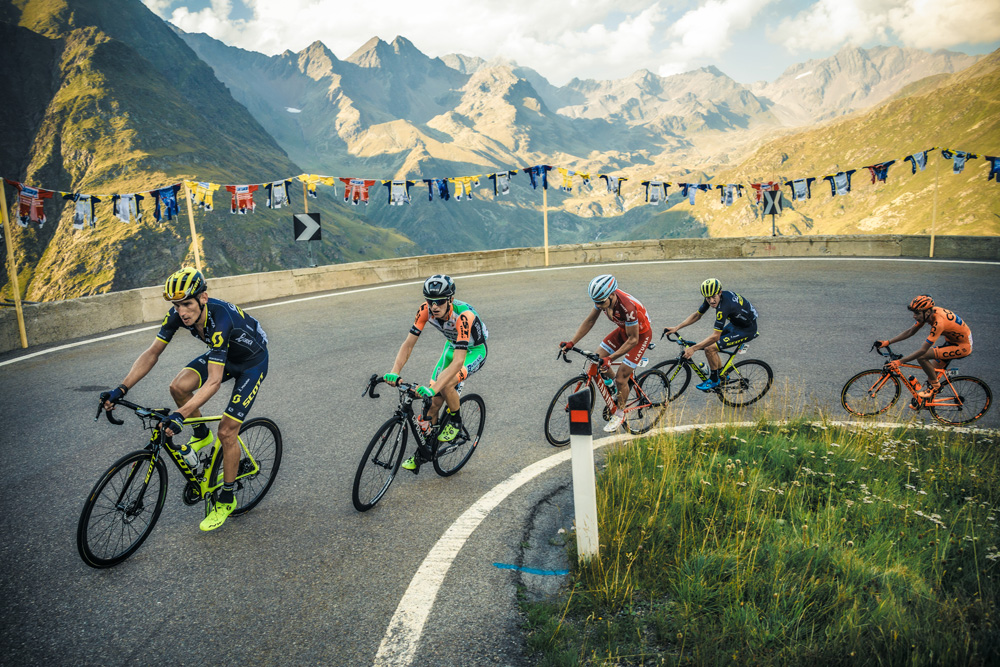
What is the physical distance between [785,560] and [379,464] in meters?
3.11

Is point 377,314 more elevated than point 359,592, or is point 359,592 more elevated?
point 377,314

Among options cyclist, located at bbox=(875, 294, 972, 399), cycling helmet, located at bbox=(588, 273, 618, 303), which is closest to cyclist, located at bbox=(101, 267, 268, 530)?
cycling helmet, located at bbox=(588, 273, 618, 303)

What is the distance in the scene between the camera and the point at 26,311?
10.6m

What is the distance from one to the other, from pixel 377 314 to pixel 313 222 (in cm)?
509

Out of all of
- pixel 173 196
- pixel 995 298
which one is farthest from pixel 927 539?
pixel 173 196

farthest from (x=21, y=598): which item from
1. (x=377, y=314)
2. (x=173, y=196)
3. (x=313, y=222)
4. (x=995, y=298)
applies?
(x=995, y=298)

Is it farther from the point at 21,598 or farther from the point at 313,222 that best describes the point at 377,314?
the point at 21,598

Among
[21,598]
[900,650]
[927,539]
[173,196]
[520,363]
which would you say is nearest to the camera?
[900,650]

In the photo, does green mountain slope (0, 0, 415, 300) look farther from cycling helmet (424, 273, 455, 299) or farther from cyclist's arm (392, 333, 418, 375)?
cycling helmet (424, 273, 455, 299)

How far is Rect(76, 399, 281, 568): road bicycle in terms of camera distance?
391 cm

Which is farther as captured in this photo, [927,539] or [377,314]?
[377,314]

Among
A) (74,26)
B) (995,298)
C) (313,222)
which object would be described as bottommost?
(995,298)

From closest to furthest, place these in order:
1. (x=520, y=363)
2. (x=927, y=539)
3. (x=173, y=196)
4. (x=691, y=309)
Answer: (x=927, y=539) → (x=520, y=363) → (x=691, y=309) → (x=173, y=196)

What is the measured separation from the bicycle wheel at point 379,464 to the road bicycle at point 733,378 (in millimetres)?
3594
